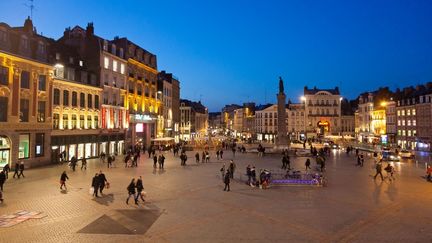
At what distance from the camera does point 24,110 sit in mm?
33406

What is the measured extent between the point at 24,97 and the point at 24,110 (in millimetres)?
1308

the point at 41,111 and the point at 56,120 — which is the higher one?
the point at 41,111

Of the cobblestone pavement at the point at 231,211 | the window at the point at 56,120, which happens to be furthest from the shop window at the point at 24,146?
the cobblestone pavement at the point at 231,211

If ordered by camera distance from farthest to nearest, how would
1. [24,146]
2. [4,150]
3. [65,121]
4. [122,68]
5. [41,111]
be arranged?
[122,68], [65,121], [41,111], [24,146], [4,150]

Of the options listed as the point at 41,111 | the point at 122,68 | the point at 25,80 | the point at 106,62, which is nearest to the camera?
the point at 25,80

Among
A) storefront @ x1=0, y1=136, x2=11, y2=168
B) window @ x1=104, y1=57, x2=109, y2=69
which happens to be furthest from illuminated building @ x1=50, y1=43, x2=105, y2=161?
storefront @ x1=0, y1=136, x2=11, y2=168

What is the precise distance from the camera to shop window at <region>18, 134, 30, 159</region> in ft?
108

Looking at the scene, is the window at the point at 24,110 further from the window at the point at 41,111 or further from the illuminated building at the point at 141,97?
the illuminated building at the point at 141,97

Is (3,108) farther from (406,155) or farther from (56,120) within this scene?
(406,155)

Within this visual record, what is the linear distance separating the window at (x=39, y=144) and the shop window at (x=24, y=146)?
4.01ft

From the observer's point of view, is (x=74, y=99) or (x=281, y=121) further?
(x=281, y=121)

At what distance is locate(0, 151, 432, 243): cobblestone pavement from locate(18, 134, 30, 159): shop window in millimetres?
7978

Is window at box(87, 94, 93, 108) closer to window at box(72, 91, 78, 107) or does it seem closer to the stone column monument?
window at box(72, 91, 78, 107)

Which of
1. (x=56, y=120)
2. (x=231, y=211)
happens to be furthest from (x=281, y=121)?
(x=231, y=211)
